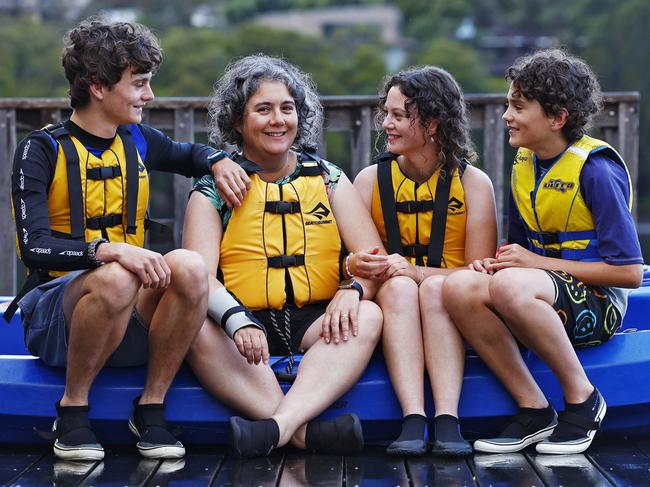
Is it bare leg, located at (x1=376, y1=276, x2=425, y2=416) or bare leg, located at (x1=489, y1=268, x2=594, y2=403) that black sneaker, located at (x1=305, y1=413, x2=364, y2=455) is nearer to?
bare leg, located at (x1=376, y1=276, x2=425, y2=416)

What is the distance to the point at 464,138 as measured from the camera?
362 cm

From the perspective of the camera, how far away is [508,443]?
316cm

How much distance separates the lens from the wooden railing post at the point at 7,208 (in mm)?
5254

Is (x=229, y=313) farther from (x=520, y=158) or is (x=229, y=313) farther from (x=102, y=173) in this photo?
(x=520, y=158)

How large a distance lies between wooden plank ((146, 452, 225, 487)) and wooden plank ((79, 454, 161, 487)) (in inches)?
1.1

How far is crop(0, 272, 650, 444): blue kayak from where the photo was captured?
3.26m

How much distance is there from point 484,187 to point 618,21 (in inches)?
2315

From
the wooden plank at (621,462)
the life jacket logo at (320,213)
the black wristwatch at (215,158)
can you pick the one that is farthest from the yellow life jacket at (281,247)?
the wooden plank at (621,462)

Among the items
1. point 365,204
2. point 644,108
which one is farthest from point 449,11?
Answer: point 365,204

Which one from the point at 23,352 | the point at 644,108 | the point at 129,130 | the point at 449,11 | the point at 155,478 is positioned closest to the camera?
the point at 155,478

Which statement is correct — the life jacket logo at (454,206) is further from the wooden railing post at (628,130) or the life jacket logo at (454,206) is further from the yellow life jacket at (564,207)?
the wooden railing post at (628,130)

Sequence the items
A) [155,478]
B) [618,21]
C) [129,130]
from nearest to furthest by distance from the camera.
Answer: [155,478] < [129,130] < [618,21]

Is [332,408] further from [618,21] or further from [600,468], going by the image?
[618,21]

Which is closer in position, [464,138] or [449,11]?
[464,138]
